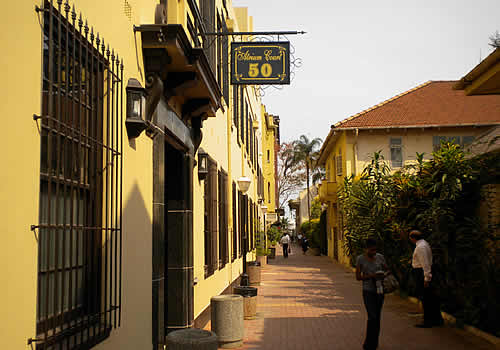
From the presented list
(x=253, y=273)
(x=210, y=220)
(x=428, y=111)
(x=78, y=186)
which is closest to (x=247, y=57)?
(x=210, y=220)

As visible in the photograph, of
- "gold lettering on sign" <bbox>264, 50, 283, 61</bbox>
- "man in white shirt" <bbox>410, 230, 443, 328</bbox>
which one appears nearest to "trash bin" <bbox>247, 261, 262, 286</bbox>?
"man in white shirt" <bbox>410, 230, 443, 328</bbox>

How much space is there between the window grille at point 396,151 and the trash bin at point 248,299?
1885 centimetres

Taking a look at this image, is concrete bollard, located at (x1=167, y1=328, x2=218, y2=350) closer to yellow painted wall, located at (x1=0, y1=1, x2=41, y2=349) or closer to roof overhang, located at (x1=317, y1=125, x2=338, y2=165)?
yellow painted wall, located at (x1=0, y1=1, x2=41, y2=349)

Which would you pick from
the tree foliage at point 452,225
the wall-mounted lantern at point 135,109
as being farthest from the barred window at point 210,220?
the wall-mounted lantern at point 135,109

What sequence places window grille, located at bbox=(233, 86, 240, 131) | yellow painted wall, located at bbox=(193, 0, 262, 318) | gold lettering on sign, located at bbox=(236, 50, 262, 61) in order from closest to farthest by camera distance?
gold lettering on sign, located at bbox=(236, 50, 262, 61) < yellow painted wall, located at bbox=(193, 0, 262, 318) < window grille, located at bbox=(233, 86, 240, 131)

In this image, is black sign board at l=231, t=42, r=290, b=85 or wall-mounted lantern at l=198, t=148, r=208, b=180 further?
wall-mounted lantern at l=198, t=148, r=208, b=180

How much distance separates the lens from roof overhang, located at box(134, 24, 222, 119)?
5.98 meters

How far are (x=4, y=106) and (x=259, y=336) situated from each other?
7.74 meters

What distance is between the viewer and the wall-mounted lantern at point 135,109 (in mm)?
5445

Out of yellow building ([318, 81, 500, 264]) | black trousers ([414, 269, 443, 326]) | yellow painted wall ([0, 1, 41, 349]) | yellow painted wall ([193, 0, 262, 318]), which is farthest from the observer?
yellow building ([318, 81, 500, 264])

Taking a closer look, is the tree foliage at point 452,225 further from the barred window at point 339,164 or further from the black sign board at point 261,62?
the barred window at point 339,164

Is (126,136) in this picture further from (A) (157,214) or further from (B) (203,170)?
(B) (203,170)

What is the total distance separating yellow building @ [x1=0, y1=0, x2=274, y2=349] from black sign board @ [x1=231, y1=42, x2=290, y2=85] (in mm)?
977

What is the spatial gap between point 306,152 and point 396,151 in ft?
136
